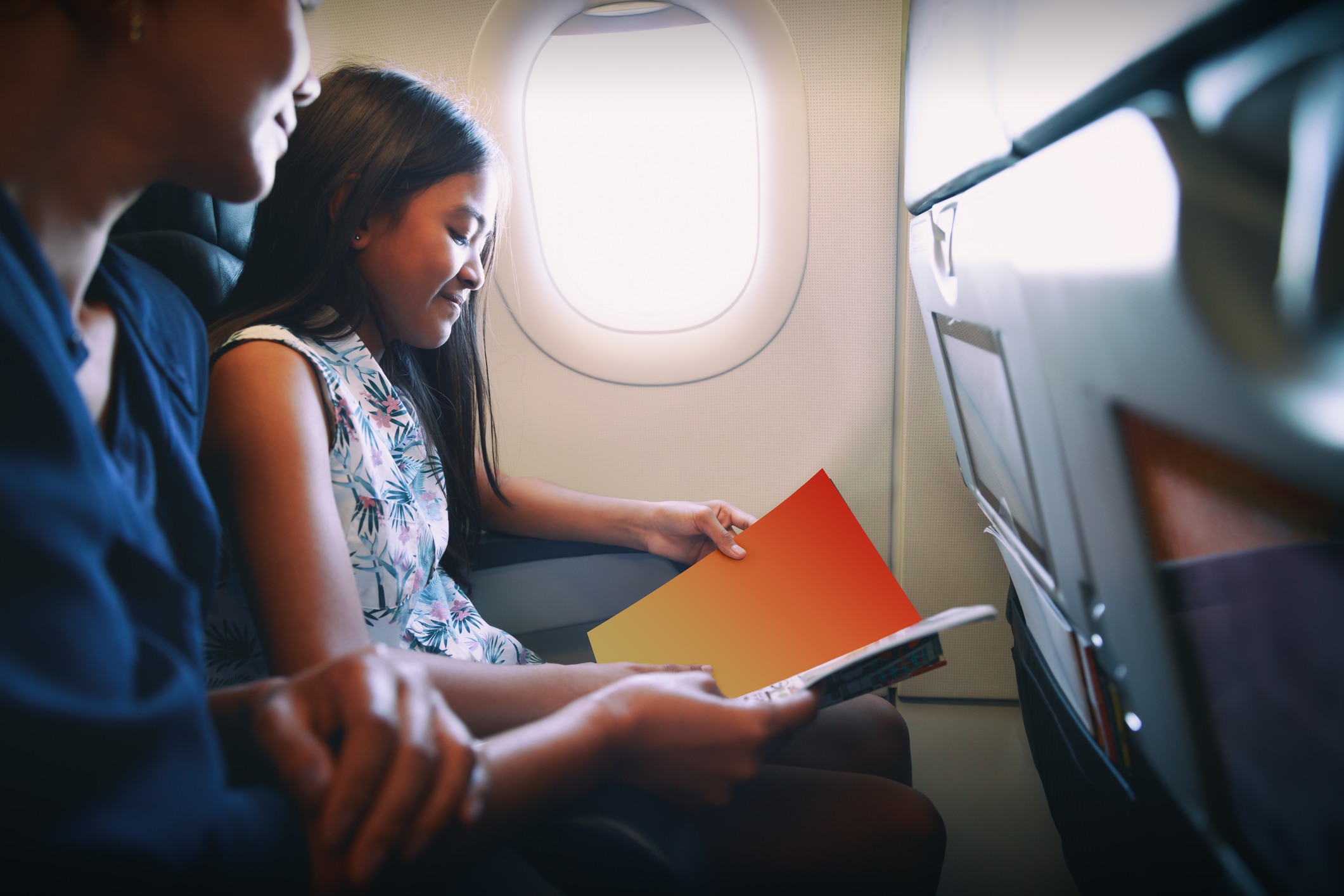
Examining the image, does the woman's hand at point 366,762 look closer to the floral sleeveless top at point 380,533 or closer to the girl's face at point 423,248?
the floral sleeveless top at point 380,533

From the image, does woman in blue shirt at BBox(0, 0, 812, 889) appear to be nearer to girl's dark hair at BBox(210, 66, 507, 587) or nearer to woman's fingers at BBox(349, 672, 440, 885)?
woman's fingers at BBox(349, 672, 440, 885)

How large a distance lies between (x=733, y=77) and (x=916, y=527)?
1.01 m

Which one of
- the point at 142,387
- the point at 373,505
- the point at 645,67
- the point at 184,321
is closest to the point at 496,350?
the point at 645,67

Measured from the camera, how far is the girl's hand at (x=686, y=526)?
1.17 metres

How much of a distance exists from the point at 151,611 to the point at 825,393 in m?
1.30

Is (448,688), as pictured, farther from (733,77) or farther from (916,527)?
(733,77)

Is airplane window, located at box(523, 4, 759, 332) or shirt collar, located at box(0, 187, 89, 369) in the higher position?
airplane window, located at box(523, 4, 759, 332)

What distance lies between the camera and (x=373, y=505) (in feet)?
2.64

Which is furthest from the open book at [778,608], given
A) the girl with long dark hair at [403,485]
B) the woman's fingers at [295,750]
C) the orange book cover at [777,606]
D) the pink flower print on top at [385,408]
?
the woman's fingers at [295,750]

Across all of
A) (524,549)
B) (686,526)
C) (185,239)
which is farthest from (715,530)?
(185,239)

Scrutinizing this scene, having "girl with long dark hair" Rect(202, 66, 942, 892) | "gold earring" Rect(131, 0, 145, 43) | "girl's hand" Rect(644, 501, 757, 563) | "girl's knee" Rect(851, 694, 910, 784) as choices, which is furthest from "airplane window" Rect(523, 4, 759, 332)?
"gold earring" Rect(131, 0, 145, 43)

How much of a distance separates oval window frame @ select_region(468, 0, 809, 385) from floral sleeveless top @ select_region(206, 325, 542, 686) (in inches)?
21.8

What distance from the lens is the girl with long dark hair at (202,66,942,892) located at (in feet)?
2.15

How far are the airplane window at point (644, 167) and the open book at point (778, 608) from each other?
0.68m
